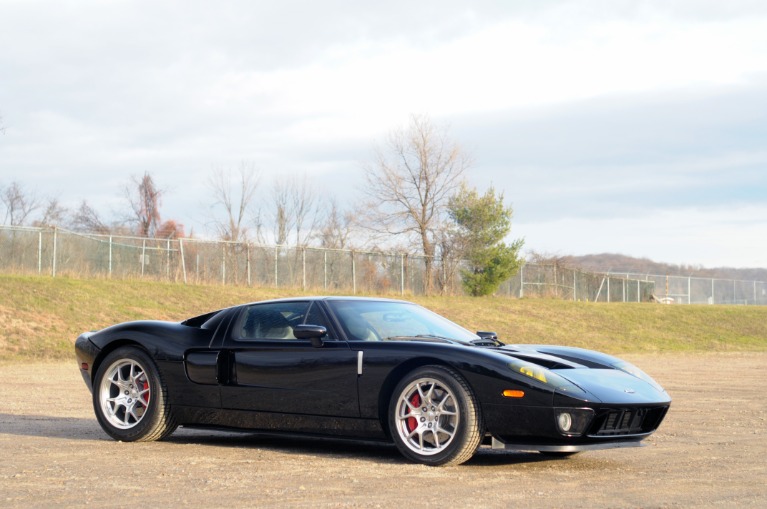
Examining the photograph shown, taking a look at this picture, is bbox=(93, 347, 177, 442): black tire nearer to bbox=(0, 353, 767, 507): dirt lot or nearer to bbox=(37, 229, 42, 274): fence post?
bbox=(0, 353, 767, 507): dirt lot

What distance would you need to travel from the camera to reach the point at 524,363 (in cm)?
711

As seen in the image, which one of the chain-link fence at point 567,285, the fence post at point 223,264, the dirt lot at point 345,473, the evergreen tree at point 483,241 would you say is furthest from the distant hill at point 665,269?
the dirt lot at point 345,473

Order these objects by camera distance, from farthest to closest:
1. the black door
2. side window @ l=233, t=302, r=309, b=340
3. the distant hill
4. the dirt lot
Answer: the distant hill
side window @ l=233, t=302, r=309, b=340
the black door
the dirt lot

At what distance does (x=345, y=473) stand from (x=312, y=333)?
1.27m

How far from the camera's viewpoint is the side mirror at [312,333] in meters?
7.68

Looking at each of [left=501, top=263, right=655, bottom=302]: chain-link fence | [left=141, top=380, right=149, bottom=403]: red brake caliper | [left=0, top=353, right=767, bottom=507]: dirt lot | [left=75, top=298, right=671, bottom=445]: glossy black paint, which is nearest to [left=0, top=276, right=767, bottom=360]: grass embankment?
[left=501, top=263, right=655, bottom=302]: chain-link fence

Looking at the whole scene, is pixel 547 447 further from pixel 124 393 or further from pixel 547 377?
pixel 124 393

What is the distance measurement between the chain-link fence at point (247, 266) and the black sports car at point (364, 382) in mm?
24588

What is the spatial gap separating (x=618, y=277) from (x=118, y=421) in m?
54.2

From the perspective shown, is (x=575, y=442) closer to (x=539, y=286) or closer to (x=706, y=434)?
(x=706, y=434)

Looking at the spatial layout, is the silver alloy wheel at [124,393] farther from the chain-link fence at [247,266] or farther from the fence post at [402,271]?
the fence post at [402,271]

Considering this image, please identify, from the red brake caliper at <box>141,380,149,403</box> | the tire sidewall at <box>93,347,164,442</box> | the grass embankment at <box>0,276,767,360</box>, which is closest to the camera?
the tire sidewall at <box>93,347,164,442</box>

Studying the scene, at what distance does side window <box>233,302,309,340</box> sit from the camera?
8.19m

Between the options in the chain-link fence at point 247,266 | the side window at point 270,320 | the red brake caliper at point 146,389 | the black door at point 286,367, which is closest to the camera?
the black door at point 286,367
